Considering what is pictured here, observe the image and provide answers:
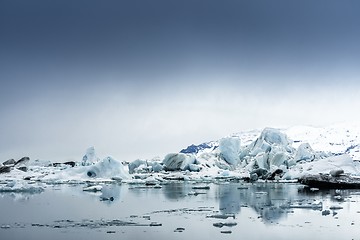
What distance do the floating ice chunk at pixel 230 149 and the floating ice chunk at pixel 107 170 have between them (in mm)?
15086

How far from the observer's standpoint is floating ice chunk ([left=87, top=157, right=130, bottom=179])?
35.3 meters

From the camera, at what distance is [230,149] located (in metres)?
48.1

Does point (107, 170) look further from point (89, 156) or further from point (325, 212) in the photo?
point (325, 212)

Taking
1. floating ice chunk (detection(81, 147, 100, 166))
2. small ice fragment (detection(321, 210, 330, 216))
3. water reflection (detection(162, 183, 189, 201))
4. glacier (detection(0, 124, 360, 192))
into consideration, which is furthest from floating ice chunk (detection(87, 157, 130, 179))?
small ice fragment (detection(321, 210, 330, 216))

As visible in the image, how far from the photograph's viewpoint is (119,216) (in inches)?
547

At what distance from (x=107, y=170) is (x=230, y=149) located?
16.3 metres

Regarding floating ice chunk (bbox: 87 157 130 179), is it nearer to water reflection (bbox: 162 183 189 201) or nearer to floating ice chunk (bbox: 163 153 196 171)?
floating ice chunk (bbox: 163 153 196 171)

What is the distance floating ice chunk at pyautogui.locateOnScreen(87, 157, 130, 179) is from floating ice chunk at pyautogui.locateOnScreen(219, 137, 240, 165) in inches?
594

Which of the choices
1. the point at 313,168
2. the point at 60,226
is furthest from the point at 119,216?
the point at 313,168

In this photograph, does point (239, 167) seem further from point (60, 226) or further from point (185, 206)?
point (60, 226)

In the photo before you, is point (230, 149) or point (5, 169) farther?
point (230, 149)

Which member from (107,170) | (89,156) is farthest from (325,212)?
(89,156)


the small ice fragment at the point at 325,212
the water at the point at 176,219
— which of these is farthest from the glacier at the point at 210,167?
the small ice fragment at the point at 325,212

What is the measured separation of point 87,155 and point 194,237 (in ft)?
129
